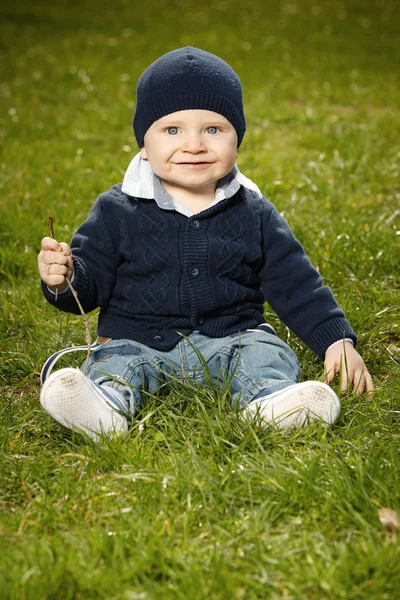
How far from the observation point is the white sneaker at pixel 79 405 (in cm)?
236

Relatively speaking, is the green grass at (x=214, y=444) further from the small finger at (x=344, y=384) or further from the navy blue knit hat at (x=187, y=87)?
the navy blue knit hat at (x=187, y=87)

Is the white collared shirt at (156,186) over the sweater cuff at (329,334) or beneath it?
over

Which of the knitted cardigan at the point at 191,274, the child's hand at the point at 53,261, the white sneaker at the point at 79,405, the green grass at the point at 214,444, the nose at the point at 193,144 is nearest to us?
the green grass at the point at 214,444

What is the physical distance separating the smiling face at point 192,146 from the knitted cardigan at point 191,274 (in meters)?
0.14

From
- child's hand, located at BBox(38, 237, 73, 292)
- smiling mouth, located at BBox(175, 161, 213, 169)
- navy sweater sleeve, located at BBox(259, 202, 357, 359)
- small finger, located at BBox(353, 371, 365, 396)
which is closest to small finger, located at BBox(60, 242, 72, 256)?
child's hand, located at BBox(38, 237, 73, 292)

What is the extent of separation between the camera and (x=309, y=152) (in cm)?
589

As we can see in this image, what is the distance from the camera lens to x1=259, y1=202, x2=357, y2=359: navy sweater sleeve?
9.55 feet

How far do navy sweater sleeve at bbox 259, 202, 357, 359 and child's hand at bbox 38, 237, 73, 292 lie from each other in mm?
767

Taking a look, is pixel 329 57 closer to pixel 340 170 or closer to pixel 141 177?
pixel 340 170

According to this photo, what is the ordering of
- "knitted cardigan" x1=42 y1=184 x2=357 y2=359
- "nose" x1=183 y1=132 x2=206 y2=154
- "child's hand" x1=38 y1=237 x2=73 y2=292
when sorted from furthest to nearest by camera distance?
"knitted cardigan" x1=42 y1=184 x2=357 y2=359 → "nose" x1=183 y1=132 x2=206 y2=154 → "child's hand" x1=38 y1=237 x2=73 y2=292

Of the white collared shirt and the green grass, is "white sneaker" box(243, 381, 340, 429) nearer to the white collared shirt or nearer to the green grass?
the green grass

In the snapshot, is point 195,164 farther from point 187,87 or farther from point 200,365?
point 200,365

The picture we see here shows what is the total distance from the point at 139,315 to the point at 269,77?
6.64 metres

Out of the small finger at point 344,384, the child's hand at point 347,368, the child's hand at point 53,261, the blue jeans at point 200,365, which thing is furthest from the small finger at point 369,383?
the child's hand at point 53,261
